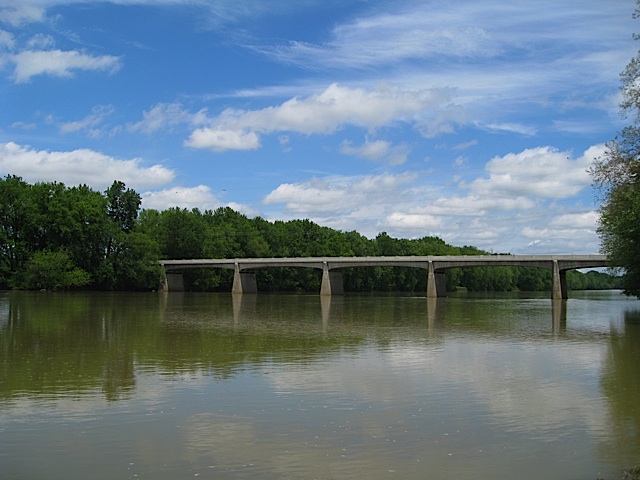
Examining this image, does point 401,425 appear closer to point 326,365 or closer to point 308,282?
point 326,365

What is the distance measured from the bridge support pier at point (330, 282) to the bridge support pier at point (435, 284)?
576 inches

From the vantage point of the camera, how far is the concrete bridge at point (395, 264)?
8631 cm

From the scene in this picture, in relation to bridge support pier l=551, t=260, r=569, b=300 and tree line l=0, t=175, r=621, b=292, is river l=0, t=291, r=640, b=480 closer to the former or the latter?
tree line l=0, t=175, r=621, b=292

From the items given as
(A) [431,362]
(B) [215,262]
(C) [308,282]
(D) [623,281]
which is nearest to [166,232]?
(B) [215,262]

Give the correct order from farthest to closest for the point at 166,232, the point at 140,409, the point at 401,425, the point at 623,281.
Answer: the point at 166,232, the point at 623,281, the point at 140,409, the point at 401,425

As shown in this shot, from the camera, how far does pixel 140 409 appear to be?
14172mm

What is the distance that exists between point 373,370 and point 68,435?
10.1 m

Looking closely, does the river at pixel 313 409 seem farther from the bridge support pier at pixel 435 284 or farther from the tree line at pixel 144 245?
the bridge support pier at pixel 435 284

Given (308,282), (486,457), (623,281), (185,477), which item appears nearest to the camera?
(185,477)

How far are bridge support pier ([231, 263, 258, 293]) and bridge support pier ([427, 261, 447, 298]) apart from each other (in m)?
30.4

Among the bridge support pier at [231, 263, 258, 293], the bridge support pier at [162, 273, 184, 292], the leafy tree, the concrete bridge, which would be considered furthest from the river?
the bridge support pier at [162, 273, 184, 292]

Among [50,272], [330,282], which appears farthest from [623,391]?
[330,282]

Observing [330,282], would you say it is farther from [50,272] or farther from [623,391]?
[623,391]

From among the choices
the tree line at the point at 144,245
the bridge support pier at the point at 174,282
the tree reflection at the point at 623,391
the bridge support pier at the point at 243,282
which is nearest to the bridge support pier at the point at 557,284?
the tree line at the point at 144,245
